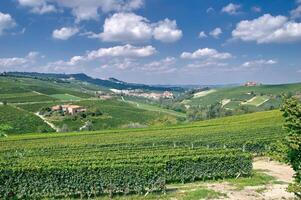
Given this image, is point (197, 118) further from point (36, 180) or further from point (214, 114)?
point (36, 180)

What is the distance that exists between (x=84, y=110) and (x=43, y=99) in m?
47.4

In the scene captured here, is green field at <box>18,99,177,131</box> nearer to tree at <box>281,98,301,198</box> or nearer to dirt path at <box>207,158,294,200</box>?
dirt path at <box>207,158,294,200</box>

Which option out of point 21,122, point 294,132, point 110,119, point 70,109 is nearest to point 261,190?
point 294,132

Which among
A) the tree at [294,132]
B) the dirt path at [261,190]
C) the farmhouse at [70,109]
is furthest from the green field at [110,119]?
the tree at [294,132]

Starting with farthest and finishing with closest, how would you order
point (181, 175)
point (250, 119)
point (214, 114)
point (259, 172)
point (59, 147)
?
point (214, 114), point (250, 119), point (59, 147), point (259, 172), point (181, 175)

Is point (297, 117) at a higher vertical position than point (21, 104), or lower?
higher

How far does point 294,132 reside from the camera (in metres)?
15.0

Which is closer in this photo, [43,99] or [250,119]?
[250,119]

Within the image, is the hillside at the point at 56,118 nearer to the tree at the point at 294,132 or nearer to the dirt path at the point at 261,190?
the dirt path at the point at 261,190

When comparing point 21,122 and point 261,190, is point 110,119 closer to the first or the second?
point 21,122

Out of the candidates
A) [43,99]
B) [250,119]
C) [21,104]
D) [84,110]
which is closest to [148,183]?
[250,119]

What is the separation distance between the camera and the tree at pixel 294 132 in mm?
14688

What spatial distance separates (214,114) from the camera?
502ft

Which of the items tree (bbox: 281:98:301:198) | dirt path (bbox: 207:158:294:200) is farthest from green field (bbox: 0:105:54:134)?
tree (bbox: 281:98:301:198)
